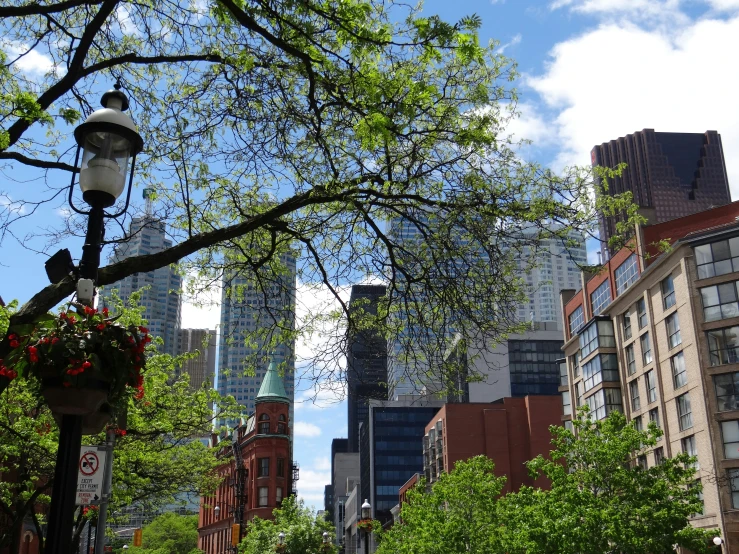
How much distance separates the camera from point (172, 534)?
114 metres

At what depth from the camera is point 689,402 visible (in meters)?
49.7

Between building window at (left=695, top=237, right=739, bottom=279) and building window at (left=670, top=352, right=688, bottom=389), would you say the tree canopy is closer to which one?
building window at (left=670, top=352, right=688, bottom=389)

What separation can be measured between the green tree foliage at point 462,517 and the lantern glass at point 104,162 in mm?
36971

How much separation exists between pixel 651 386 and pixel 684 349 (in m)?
5.96

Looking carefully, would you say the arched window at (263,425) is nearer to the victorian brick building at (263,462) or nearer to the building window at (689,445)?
the victorian brick building at (263,462)

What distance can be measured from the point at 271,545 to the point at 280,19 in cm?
5592

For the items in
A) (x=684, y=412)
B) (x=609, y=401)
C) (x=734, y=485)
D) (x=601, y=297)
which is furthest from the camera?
(x=601, y=297)

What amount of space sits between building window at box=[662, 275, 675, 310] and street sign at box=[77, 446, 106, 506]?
46.1m

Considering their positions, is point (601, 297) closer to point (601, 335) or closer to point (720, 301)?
point (601, 335)

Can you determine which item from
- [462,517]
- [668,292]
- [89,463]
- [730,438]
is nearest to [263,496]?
[462,517]

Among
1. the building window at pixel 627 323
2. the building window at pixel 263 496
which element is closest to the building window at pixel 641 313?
the building window at pixel 627 323

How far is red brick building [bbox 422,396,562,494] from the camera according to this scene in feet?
322

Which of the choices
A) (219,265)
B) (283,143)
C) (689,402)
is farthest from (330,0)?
(689,402)

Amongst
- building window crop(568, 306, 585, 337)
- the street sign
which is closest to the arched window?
building window crop(568, 306, 585, 337)
